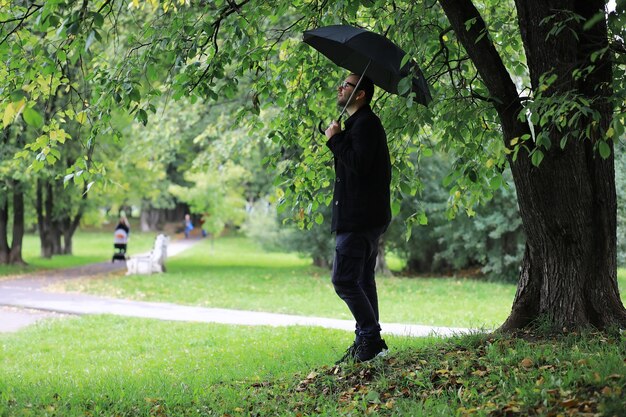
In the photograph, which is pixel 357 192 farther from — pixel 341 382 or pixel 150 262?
pixel 150 262

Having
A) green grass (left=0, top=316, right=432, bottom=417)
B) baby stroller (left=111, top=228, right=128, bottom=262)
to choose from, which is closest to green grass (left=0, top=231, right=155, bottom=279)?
baby stroller (left=111, top=228, right=128, bottom=262)

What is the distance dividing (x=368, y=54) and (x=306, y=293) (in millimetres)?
11765

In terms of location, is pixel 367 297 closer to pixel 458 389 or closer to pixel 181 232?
pixel 458 389

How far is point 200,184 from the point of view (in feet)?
108

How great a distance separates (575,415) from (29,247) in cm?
3838

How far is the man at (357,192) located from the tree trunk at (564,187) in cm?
112

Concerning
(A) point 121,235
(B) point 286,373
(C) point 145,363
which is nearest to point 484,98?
(B) point 286,373

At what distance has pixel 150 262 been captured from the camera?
69.7 feet

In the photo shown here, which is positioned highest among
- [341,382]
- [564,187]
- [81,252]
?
[564,187]


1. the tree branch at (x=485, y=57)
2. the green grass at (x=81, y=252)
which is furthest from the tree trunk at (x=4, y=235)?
the tree branch at (x=485, y=57)

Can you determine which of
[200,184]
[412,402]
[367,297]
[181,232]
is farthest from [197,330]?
[181,232]

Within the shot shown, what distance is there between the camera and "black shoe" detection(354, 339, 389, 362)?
5594 mm

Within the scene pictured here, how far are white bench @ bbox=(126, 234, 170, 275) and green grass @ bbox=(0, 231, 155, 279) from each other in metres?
3.90

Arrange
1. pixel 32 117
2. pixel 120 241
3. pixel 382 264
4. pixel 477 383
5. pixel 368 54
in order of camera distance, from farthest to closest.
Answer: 1. pixel 120 241
2. pixel 382 264
3. pixel 368 54
4. pixel 477 383
5. pixel 32 117
